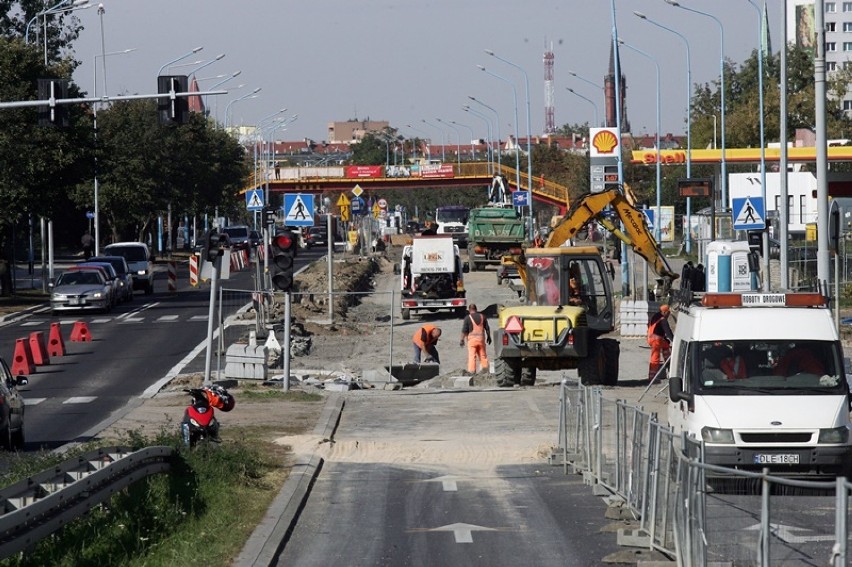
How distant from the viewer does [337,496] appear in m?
16.2

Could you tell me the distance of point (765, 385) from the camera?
16.1m

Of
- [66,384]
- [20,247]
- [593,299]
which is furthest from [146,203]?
[593,299]

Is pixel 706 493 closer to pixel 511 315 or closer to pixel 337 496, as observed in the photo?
pixel 337 496

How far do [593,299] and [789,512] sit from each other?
1945cm

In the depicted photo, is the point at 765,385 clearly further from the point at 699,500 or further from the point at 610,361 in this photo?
the point at 610,361

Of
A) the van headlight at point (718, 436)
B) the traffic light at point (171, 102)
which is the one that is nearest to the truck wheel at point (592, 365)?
the traffic light at point (171, 102)

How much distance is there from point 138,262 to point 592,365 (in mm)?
35723

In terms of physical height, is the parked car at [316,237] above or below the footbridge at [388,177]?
below

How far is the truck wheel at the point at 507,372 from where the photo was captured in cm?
2783

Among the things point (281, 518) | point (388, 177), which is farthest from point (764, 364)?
point (388, 177)

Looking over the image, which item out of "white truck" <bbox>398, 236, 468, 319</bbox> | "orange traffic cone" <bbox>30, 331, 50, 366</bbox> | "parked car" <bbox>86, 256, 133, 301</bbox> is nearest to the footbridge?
"parked car" <bbox>86, 256, 133, 301</bbox>

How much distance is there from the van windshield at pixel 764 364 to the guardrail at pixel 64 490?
20.0 feet

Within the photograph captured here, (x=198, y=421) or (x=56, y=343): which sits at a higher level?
(x=198, y=421)

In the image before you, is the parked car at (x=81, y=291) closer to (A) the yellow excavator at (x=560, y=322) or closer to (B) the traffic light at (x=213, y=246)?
(B) the traffic light at (x=213, y=246)
